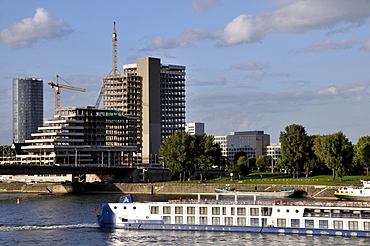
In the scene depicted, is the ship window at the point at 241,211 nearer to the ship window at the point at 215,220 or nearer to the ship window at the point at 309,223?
the ship window at the point at 215,220

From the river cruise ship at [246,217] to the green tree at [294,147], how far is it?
94.8 meters

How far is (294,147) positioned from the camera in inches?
7136

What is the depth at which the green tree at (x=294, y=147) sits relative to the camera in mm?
180750

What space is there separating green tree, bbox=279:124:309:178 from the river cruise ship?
94753 millimetres

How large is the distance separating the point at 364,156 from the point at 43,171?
8723 cm

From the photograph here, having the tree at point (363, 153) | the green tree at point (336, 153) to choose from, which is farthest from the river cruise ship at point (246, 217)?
the tree at point (363, 153)

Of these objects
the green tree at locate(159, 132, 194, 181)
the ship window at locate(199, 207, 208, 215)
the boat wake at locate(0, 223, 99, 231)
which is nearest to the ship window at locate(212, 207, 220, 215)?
the ship window at locate(199, 207, 208, 215)

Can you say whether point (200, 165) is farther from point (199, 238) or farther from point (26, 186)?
point (199, 238)

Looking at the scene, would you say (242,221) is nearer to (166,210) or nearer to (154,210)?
(166,210)

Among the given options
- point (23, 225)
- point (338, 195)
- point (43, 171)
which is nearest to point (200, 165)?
point (43, 171)

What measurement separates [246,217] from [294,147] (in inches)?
3887

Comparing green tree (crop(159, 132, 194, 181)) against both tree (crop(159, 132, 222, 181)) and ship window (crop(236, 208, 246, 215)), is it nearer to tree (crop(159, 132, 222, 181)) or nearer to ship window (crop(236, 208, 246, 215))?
tree (crop(159, 132, 222, 181))

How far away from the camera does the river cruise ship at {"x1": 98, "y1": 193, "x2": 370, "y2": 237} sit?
82188 millimetres

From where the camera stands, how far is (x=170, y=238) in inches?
3164
